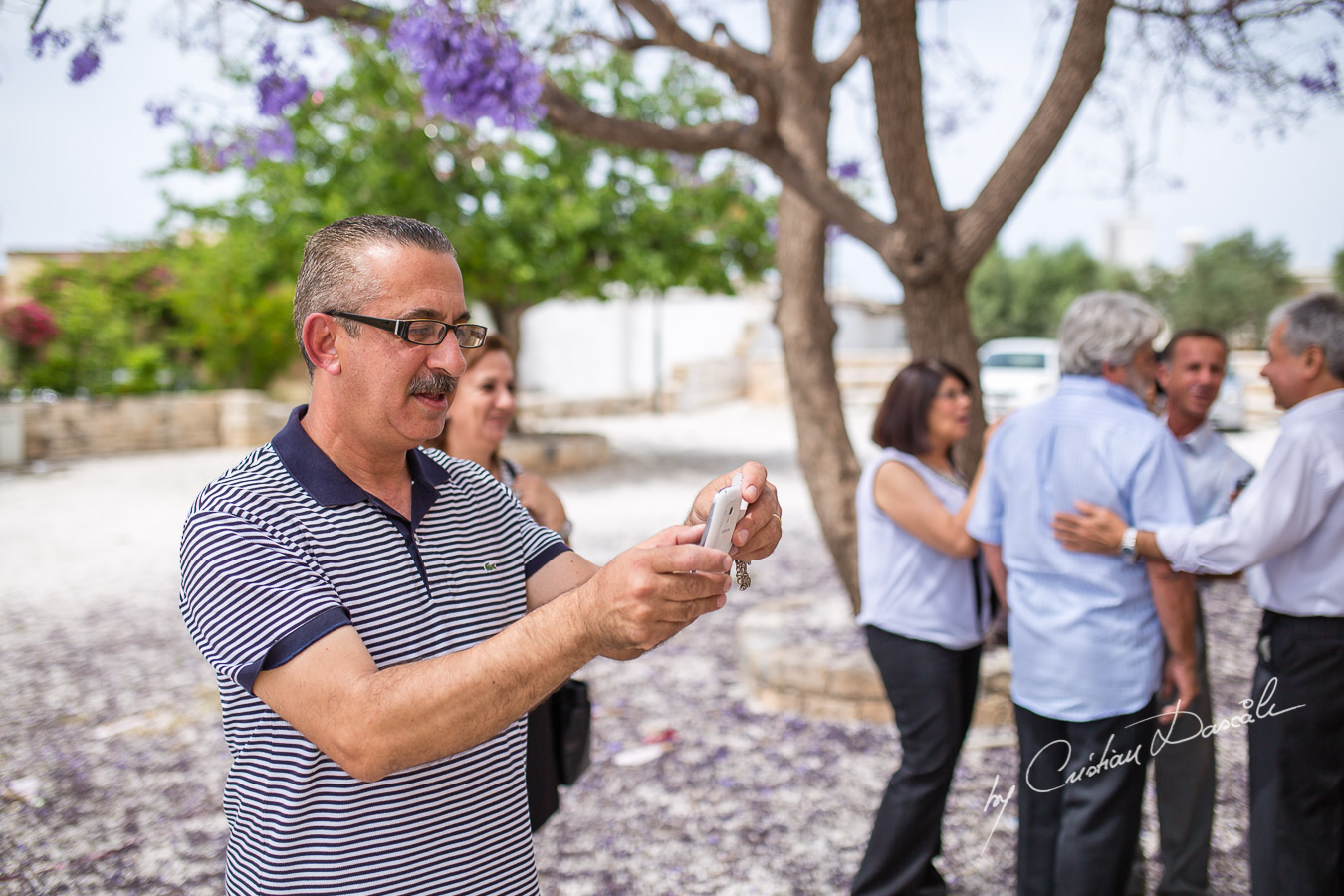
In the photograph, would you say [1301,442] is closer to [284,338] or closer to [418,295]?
[418,295]

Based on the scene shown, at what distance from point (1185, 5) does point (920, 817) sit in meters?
3.63

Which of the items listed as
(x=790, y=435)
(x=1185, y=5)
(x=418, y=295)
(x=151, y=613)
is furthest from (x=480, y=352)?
(x=790, y=435)

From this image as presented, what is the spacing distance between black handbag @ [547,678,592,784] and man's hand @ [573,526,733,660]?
4.13 feet

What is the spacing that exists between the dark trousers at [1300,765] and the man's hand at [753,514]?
6.10 feet

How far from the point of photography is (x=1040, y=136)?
3709 millimetres

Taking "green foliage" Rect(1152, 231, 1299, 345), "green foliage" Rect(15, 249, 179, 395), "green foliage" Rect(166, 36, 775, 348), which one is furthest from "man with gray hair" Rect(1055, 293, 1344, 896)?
"green foliage" Rect(1152, 231, 1299, 345)

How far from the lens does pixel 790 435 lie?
19438mm

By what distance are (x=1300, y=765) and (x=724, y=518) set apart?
7.02 feet

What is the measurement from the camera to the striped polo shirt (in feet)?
4.45

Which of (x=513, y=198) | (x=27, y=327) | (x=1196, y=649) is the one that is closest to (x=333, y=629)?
(x=1196, y=649)

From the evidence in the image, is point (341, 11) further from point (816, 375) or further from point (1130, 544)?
point (1130, 544)

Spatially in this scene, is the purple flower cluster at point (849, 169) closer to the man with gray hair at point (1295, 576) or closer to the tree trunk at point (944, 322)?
the tree trunk at point (944, 322)

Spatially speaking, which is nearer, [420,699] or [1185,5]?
[420,699]

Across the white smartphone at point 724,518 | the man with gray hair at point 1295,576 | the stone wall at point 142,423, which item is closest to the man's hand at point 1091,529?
the man with gray hair at point 1295,576
